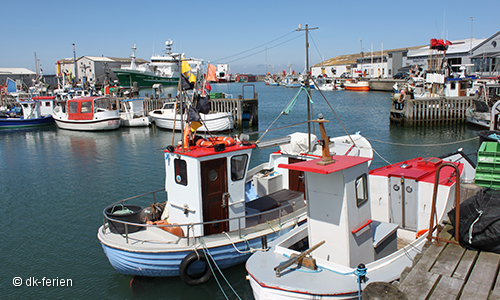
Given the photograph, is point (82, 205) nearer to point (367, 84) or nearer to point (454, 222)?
point (454, 222)

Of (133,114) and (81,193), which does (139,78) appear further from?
(81,193)

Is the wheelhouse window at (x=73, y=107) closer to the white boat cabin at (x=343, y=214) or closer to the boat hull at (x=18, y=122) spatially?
the boat hull at (x=18, y=122)

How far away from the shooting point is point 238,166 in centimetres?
980

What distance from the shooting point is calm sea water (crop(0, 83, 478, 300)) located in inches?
393

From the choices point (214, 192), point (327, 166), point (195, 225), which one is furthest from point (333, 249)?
point (195, 225)

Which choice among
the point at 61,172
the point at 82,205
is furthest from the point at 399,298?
the point at 61,172

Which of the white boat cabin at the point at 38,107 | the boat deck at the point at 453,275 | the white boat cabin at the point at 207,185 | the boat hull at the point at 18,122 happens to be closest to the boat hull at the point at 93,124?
the boat hull at the point at 18,122

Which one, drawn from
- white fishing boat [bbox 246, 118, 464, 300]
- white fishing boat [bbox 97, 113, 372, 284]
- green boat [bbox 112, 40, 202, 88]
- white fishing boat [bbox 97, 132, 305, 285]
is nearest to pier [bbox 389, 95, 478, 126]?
white fishing boat [bbox 97, 113, 372, 284]

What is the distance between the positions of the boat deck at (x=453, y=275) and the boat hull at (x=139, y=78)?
92373mm

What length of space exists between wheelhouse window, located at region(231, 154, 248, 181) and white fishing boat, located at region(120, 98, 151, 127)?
106 ft

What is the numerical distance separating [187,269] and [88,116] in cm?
3357

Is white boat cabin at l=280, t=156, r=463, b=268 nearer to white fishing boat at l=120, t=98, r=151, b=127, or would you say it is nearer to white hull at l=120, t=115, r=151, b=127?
white hull at l=120, t=115, r=151, b=127

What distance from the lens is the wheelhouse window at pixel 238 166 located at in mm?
9680

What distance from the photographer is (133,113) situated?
40.9 meters
